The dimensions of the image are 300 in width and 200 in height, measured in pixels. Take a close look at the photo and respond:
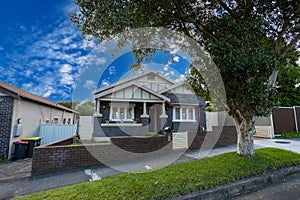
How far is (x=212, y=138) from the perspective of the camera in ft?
28.0

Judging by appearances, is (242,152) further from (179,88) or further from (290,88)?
(290,88)

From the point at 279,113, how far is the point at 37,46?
52.6ft

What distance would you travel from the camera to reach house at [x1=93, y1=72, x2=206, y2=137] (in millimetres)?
9703

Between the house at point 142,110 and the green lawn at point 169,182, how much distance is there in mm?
4659

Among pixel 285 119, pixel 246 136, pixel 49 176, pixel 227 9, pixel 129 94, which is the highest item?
pixel 227 9

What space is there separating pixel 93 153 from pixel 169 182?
343 centimetres

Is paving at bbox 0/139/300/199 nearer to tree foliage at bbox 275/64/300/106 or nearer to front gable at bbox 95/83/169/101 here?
front gable at bbox 95/83/169/101

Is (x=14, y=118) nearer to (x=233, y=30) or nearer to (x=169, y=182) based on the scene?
(x=169, y=182)

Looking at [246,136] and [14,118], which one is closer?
[246,136]

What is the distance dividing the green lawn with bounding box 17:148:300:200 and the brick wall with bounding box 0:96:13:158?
18.4 feet

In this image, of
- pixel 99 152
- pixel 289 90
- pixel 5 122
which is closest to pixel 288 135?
pixel 289 90

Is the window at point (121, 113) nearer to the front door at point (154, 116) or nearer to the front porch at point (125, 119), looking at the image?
the front porch at point (125, 119)

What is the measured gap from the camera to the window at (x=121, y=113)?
1039cm

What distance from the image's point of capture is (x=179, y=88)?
13133 mm
